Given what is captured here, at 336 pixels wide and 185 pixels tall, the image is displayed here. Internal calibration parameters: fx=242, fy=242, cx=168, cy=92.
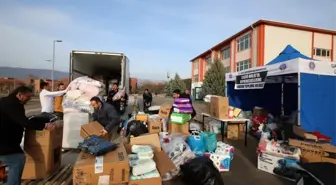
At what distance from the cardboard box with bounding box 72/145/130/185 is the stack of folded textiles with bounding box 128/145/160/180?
0.15m

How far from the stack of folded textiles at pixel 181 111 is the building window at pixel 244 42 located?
2004 cm

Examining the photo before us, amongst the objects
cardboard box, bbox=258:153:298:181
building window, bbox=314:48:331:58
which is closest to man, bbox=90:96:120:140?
cardboard box, bbox=258:153:298:181

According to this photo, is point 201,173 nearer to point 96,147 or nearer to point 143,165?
point 143,165

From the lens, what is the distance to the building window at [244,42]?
80.9 feet

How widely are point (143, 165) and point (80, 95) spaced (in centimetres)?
375

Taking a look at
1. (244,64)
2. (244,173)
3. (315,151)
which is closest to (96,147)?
(244,173)

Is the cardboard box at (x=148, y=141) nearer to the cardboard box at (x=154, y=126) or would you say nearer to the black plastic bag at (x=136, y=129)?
the black plastic bag at (x=136, y=129)

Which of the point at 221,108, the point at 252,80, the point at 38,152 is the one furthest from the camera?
the point at 252,80

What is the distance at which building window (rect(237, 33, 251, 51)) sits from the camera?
80.9ft

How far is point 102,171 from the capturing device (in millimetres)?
2820

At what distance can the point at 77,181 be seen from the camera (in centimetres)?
278

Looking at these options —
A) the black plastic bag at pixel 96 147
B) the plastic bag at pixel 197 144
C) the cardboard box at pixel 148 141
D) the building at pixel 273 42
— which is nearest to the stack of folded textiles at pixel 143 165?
the black plastic bag at pixel 96 147

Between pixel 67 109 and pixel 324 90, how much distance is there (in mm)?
6802

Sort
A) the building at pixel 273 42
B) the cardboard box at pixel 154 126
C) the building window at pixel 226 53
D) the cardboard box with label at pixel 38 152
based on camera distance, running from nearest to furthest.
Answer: the cardboard box with label at pixel 38 152
the cardboard box at pixel 154 126
the building at pixel 273 42
the building window at pixel 226 53
